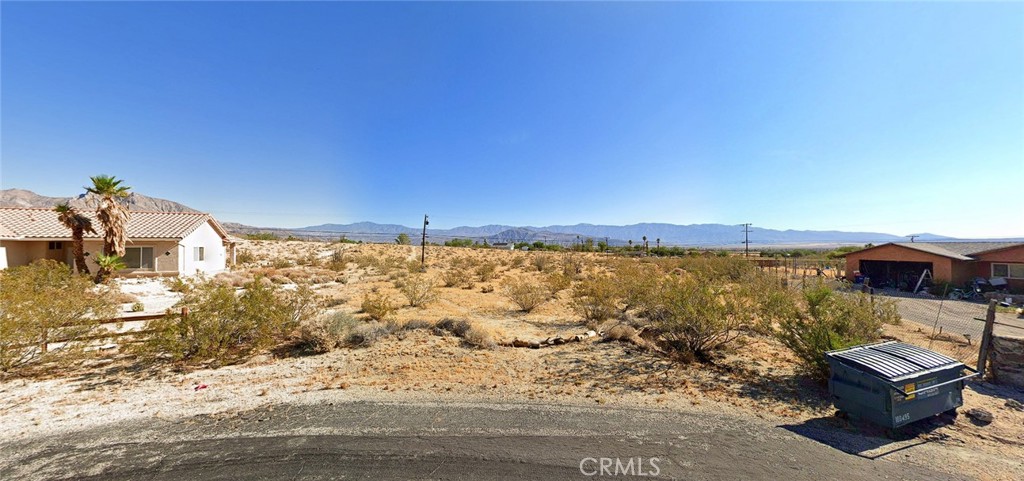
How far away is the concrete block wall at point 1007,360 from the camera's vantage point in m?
7.16

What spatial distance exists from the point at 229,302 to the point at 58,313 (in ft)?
10.0

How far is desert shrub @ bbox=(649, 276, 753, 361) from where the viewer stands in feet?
26.5

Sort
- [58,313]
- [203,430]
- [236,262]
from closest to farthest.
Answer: [203,430]
[58,313]
[236,262]

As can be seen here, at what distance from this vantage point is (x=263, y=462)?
4.25 meters

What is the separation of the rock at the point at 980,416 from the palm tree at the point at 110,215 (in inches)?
1340

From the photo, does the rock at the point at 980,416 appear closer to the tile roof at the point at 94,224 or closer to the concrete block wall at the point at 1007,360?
the concrete block wall at the point at 1007,360

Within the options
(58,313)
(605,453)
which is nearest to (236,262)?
(58,313)

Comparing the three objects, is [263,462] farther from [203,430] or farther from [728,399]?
[728,399]

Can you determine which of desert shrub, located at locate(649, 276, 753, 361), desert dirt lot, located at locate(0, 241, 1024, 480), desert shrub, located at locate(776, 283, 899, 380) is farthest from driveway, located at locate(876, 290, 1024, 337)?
desert shrub, located at locate(649, 276, 753, 361)

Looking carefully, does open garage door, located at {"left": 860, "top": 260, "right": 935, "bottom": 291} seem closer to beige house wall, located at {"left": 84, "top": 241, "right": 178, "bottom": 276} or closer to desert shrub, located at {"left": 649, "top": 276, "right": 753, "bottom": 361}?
desert shrub, located at {"left": 649, "top": 276, "right": 753, "bottom": 361}

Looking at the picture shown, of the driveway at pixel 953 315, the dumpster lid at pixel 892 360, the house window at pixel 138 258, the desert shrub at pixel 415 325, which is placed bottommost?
the driveway at pixel 953 315

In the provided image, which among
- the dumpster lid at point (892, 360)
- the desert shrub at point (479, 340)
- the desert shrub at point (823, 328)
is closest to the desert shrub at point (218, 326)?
the desert shrub at point (479, 340)

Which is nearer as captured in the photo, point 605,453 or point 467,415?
point 605,453

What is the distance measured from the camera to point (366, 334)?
366 inches
